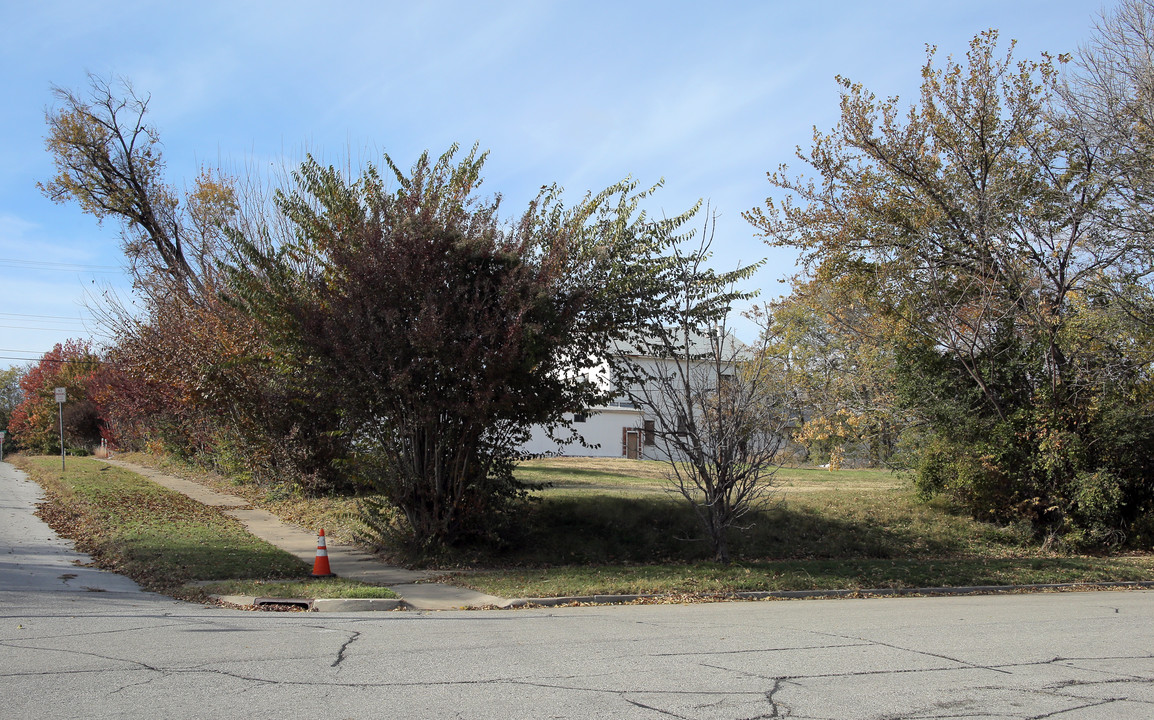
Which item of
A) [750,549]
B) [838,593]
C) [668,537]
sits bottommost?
[838,593]

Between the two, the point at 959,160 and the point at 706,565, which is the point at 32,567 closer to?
the point at 706,565

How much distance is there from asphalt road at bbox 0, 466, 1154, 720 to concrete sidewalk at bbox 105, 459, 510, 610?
933 mm

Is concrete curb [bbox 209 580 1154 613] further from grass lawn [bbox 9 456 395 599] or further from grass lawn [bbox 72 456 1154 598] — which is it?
grass lawn [bbox 9 456 395 599]

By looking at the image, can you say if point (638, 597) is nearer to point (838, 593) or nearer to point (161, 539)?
point (838, 593)

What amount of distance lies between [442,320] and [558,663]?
7178 mm

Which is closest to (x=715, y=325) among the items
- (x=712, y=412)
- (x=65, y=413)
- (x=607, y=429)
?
(x=712, y=412)

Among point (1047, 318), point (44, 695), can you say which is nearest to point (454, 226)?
point (44, 695)

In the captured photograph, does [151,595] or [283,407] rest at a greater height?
[283,407]

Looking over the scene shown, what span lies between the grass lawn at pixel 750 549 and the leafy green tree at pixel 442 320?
1.64 metres

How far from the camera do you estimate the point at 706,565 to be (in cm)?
1430

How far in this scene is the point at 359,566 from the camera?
13.7 m

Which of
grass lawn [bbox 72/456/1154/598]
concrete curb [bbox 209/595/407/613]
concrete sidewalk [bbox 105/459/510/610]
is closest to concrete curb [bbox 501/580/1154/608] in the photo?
grass lawn [bbox 72/456/1154/598]

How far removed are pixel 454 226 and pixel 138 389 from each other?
62.3ft

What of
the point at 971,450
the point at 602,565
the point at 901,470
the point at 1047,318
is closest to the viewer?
the point at 602,565
